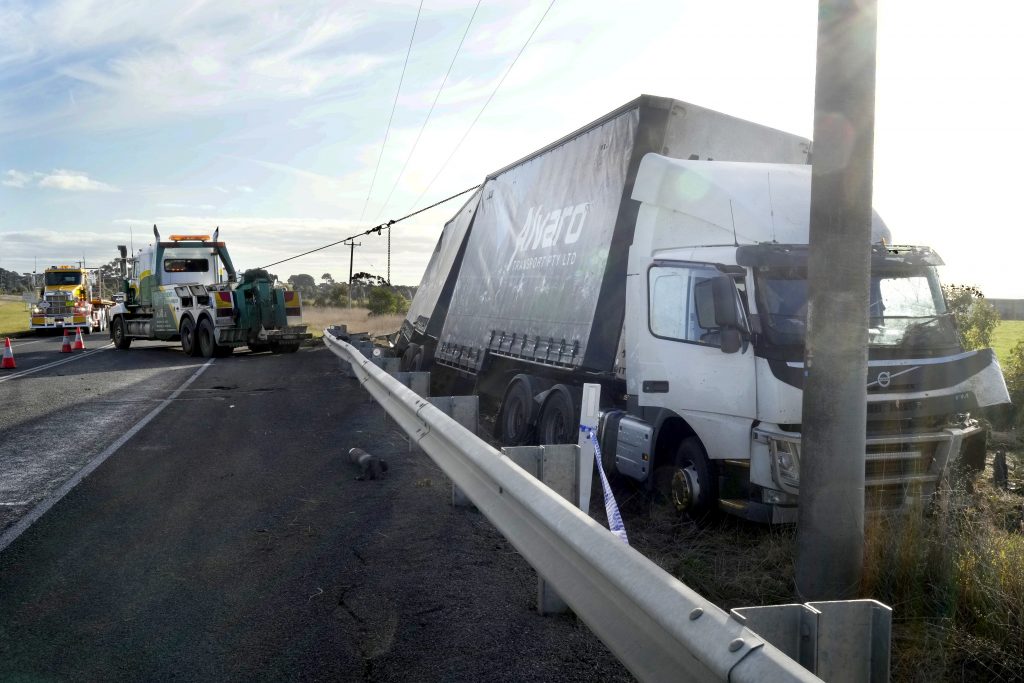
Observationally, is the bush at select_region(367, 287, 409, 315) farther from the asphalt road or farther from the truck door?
the truck door

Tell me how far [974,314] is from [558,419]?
30.8 feet

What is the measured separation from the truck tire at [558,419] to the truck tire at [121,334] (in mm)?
22358

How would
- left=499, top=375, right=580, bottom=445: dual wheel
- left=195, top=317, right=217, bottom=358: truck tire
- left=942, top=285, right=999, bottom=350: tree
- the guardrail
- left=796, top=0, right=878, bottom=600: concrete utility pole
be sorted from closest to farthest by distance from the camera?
the guardrail, left=796, top=0, right=878, bottom=600: concrete utility pole, left=499, top=375, right=580, bottom=445: dual wheel, left=942, top=285, right=999, bottom=350: tree, left=195, top=317, right=217, bottom=358: truck tire

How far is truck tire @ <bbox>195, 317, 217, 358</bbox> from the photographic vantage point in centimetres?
2303

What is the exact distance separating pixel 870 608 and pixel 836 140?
2.48m

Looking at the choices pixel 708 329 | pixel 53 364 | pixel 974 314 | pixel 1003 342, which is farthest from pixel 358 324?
pixel 708 329

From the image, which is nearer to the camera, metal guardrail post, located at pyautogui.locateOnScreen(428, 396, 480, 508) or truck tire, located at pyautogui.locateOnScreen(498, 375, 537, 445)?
metal guardrail post, located at pyautogui.locateOnScreen(428, 396, 480, 508)

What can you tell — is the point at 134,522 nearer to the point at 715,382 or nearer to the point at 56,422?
the point at 715,382

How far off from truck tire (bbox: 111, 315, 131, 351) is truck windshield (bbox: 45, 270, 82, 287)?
13.8 metres

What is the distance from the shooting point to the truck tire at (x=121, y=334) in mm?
27188

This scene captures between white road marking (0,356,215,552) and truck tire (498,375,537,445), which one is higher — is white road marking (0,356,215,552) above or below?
below

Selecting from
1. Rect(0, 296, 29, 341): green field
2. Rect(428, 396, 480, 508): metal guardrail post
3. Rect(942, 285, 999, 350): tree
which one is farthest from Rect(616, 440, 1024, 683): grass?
Rect(0, 296, 29, 341): green field

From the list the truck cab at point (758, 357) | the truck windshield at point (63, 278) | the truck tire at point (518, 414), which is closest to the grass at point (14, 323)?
the truck windshield at point (63, 278)

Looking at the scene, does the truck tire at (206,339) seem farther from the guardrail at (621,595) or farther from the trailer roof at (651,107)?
the guardrail at (621,595)
